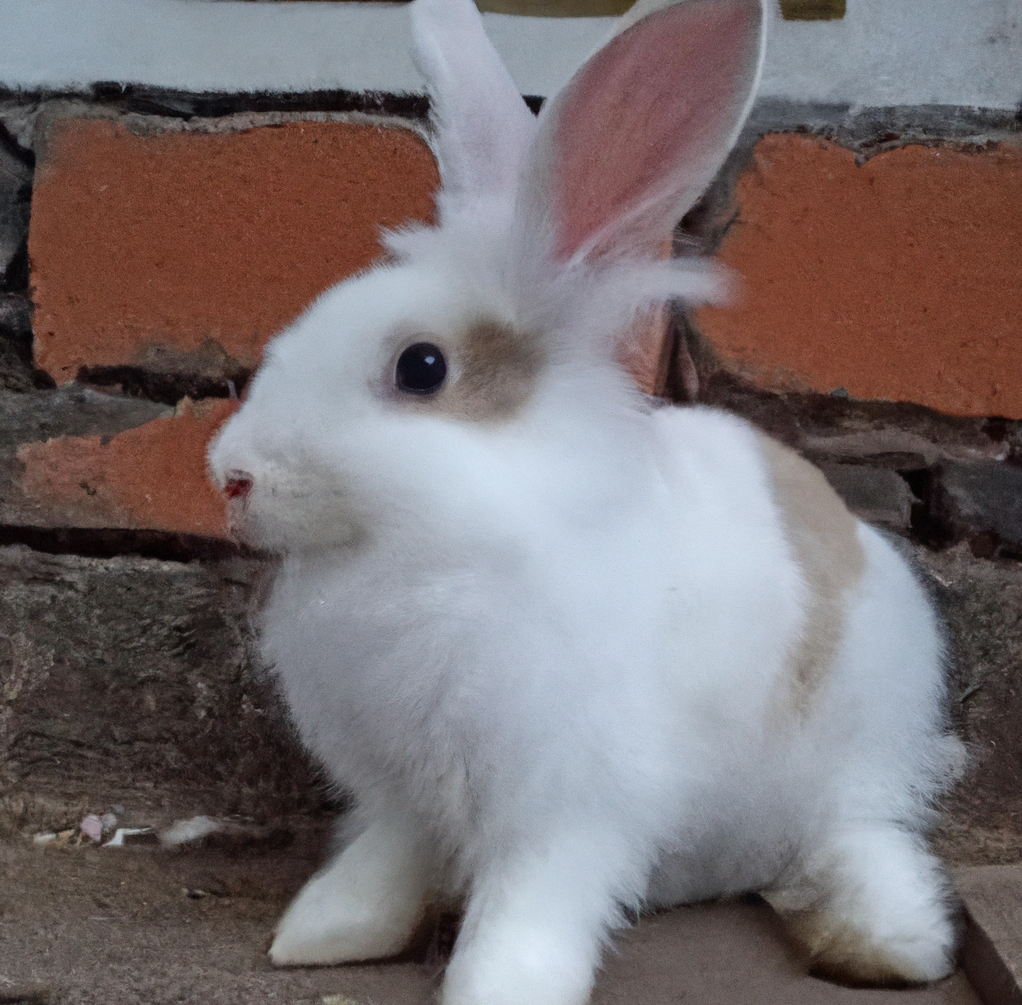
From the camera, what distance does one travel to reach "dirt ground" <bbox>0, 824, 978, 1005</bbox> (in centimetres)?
75

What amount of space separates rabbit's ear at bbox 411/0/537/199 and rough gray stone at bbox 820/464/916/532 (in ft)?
1.41

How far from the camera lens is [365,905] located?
858 mm

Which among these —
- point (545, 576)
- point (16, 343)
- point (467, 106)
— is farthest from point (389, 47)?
point (545, 576)

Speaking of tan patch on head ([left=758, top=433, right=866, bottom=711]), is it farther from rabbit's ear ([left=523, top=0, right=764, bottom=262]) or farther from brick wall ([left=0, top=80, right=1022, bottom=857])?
rabbit's ear ([left=523, top=0, right=764, bottom=262])

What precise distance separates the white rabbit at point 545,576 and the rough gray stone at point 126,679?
0.24m

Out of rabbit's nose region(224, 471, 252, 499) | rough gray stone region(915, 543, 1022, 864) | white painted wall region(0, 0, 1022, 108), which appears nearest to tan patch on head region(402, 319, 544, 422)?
rabbit's nose region(224, 471, 252, 499)

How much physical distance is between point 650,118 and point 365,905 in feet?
2.05

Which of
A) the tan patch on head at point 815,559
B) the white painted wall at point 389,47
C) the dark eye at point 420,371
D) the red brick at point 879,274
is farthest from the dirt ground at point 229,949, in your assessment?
the white painted wall at point 389,47

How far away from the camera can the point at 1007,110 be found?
105cm

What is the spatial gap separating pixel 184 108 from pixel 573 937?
82cm

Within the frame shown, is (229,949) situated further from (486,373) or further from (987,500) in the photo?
(987,500)

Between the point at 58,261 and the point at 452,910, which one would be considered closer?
the point at 452,910

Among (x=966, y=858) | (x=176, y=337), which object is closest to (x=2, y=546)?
(x=176, y=337)

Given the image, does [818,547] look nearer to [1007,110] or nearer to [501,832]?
[501,832]
